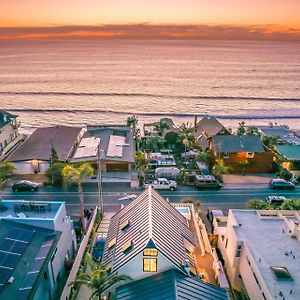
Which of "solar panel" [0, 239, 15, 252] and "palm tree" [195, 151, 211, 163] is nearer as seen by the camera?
"solar panel" [0, 239, 15, 252]

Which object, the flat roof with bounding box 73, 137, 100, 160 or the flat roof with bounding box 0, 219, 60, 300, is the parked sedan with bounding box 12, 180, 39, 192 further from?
the flat roof with bounding box 0, 219, 60, 300

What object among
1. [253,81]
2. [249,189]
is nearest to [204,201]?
[249,189]

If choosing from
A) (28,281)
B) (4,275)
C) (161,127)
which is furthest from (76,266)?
(161,127)

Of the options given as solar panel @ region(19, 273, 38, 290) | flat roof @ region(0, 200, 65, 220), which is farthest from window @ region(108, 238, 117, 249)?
solar panel @ region(19, 273, 38, 290)

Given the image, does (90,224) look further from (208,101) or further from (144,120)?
(208,101)

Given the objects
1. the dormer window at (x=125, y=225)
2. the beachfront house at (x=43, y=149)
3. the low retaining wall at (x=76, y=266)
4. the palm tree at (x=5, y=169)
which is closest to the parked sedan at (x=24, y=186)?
the palm tree at (x=5, y=169)

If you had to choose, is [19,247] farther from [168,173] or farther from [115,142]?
[115,142]
